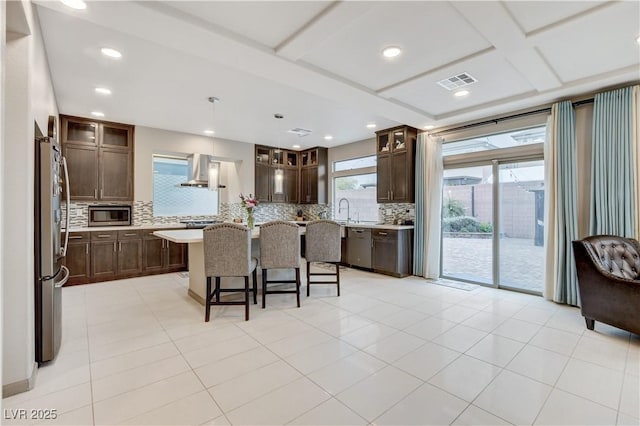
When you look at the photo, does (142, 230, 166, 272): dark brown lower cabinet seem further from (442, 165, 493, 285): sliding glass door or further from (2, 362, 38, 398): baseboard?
(442, 165, 493, 285): sliding glass door

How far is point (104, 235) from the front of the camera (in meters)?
4.94

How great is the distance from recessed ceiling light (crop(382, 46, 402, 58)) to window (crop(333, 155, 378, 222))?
3.63 m

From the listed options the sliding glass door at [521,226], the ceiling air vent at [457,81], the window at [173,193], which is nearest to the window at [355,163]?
the sliding glass door at [521,226]

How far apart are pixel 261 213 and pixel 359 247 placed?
105 inches

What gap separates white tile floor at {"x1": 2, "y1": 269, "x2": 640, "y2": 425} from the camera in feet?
6.09

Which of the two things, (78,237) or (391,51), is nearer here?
(391,51)

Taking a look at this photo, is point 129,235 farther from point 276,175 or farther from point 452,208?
point 452,208

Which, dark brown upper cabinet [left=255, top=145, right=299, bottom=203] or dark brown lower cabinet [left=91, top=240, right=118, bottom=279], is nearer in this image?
dark brown lower cabinet [left=91, top=240, right=118, bottom=279]

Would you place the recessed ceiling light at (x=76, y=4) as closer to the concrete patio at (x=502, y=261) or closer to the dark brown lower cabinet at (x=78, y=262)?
the dark brown lower cabinet at (x=78, y=262)

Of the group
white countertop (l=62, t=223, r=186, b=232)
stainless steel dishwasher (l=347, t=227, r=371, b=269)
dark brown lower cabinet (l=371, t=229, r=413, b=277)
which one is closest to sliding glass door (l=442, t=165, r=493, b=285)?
dark brown lower cabinet (l=371, t=229, r=413, b=277)

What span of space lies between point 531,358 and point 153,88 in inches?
194

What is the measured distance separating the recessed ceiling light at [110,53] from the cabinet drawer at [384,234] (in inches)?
175

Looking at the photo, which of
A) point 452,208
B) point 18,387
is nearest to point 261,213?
point 452,208

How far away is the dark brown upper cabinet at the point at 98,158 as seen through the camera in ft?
16.2
